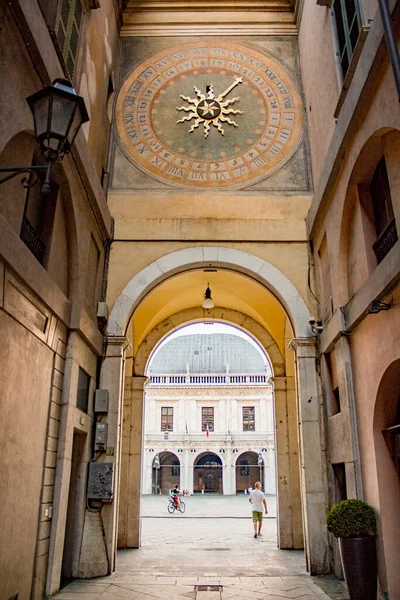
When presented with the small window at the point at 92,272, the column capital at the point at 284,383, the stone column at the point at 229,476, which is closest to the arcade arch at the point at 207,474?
the stone column at the point at 229,476

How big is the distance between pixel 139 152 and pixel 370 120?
20.2 ft

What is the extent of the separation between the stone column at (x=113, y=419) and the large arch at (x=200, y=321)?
3932 mm

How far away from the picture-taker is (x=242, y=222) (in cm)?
1055

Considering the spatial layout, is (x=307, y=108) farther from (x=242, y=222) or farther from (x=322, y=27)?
(x=242, y=222)

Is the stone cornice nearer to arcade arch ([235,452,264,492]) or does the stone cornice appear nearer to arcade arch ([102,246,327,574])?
arcade arch ([102,246,327,574])

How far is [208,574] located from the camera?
8.52 m

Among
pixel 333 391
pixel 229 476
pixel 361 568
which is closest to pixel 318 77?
pixel 333 391

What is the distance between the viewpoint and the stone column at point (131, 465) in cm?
1175

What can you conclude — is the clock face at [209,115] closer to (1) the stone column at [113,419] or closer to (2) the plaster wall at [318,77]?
(2) the plaster wall at [318,77]

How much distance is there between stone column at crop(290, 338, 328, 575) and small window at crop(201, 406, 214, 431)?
3806 centimetres

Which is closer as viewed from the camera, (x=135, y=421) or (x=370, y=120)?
(x=370, y=120)

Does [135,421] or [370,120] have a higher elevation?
[370,120]

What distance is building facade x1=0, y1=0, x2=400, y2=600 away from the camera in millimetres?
6066

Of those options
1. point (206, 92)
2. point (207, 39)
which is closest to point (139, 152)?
point (206, 92)
